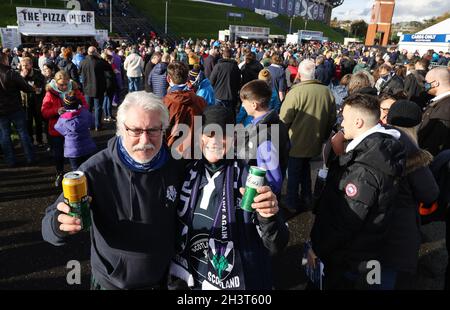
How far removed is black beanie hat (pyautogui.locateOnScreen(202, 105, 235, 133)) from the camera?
1980 millimetres

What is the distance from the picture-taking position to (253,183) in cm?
167

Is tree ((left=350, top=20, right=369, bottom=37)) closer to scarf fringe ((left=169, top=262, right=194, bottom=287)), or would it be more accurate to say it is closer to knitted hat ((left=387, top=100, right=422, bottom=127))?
knitted hat ((left=387, top=100, right=422, bottom=127))

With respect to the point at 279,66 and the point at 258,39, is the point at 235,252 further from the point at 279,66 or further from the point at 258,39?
the point at 258,39

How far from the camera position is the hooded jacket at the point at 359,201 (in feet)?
6.77

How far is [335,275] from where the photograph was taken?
2.43 m

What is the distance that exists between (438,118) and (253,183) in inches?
146

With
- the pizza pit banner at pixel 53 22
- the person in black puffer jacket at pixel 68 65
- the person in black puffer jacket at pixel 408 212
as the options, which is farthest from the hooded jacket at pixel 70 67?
the pizza pit banner at pixel 53 22

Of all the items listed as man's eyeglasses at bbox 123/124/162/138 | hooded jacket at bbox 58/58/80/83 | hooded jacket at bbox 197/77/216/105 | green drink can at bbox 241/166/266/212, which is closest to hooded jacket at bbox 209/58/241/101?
hooded jacket at bbox 197/77/216/105

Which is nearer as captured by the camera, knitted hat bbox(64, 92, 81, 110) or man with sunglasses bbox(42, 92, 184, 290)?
man with sunglasses bbox(42, 92, 184, 290)

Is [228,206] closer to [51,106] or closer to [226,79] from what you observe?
[51,106]

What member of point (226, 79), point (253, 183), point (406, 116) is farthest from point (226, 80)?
point (253, 183)

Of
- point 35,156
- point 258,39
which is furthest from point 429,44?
point 35,156

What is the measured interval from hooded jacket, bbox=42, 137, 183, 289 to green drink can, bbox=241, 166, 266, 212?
49 centimetres
